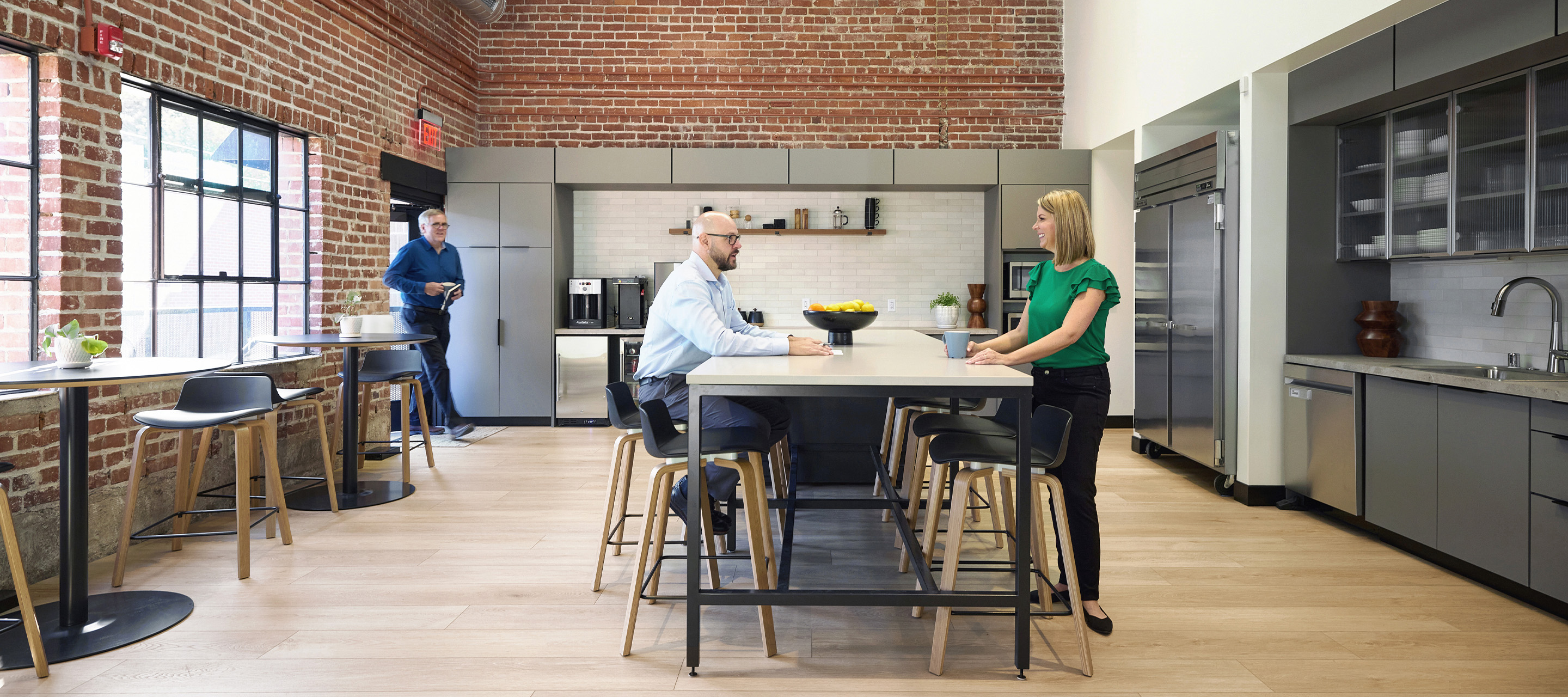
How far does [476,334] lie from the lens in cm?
765

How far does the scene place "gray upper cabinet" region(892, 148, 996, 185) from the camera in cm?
767

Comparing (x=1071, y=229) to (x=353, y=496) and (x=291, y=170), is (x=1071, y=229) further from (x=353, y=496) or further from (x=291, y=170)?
(x=291, y=170)

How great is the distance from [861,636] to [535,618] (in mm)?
1126

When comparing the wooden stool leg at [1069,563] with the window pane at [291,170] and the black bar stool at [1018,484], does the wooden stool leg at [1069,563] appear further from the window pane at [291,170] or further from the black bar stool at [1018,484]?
the window pane at [291,170]

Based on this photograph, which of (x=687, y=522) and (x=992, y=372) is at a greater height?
(x=992, y=372)

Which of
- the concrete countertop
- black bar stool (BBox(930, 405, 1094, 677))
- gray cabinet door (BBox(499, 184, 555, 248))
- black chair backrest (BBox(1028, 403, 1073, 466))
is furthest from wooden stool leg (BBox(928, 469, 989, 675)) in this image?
gray cabinet door (BBox(499, 184, 555, 248))

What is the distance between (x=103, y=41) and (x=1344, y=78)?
552cm

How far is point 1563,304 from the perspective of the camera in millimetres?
3812

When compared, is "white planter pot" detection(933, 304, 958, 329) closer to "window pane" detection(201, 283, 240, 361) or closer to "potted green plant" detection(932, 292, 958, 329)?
"potted green plant" detection(932, 292, 958, 329)

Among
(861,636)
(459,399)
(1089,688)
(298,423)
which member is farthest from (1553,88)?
(459,399)

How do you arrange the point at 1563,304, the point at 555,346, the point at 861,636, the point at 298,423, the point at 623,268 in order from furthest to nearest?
1. the point at 623,268
2. the point at 555,346
3. the point at 298,423
4. the point at 1563,304
5. the point at 861,636

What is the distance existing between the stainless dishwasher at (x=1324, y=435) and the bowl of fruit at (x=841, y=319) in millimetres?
2361

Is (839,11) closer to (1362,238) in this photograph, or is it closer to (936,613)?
(1362,238)

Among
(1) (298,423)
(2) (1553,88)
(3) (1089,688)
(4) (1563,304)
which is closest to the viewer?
(3) (1089,688)
